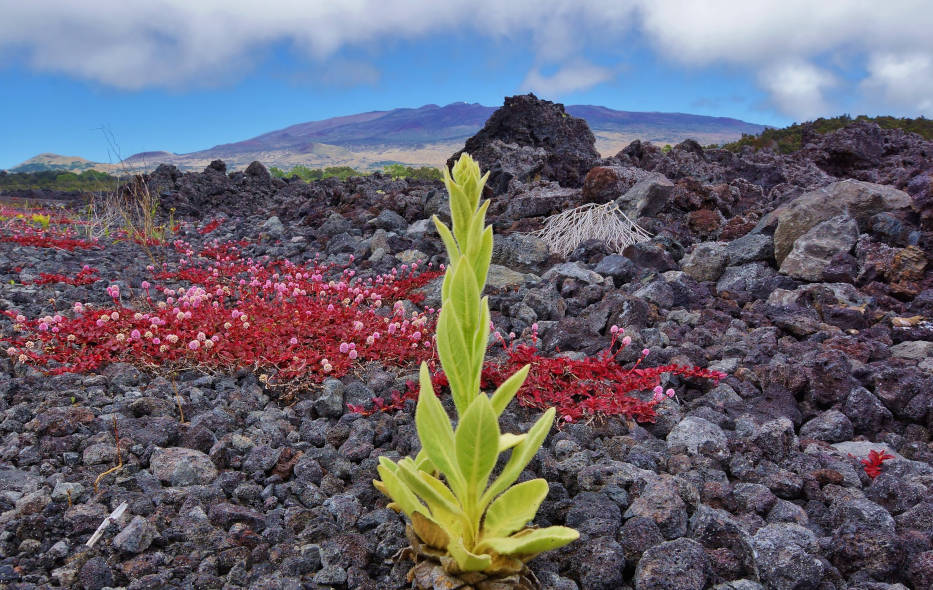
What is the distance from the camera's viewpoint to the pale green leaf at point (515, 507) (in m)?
1.96

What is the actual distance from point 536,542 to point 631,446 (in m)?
1.30

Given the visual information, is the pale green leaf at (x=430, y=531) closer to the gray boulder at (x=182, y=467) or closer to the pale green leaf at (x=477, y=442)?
the pale green leaf at (x=477, y=442)

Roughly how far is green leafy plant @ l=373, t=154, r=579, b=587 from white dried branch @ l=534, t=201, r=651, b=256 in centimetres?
577

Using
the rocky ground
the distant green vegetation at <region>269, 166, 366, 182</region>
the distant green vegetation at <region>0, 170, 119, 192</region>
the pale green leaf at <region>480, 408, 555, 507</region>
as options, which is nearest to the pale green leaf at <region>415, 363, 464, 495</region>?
the pale green leaf at <region>480, 408, 555, 507</region>

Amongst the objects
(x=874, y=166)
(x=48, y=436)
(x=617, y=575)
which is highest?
(x=874, y=166)

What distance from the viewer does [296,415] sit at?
3.55m

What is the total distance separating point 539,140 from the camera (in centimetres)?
1330

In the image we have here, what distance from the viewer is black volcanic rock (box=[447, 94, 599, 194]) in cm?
1190

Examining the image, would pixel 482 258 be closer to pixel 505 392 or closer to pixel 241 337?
pixel 505 392

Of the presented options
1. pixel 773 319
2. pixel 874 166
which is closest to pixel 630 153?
pixel 874 166

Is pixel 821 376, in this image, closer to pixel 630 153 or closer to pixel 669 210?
pixel 669 210

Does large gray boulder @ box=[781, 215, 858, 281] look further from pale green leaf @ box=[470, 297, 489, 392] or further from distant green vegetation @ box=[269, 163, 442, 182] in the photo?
distant green vegetation @ box=[269, 163, 442, 182]

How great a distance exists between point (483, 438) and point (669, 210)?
744 cm

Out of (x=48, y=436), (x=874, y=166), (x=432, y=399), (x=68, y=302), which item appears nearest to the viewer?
(x=432, y=399)
